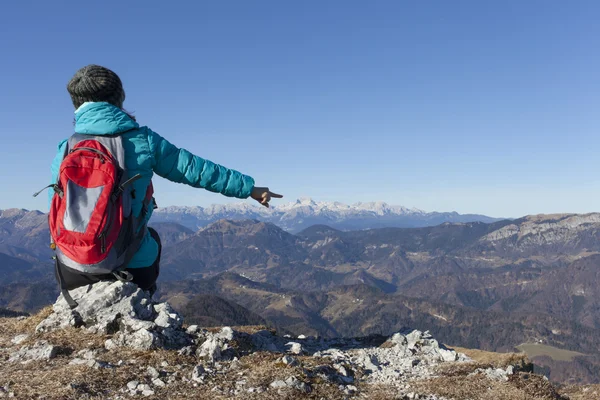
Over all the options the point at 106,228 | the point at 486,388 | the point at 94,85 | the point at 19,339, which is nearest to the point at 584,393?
the point at 486,388

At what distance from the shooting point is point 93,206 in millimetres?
7977

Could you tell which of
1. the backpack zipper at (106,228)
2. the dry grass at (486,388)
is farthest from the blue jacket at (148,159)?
the dry grass at (486,388)

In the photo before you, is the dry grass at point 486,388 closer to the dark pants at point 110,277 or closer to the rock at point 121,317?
Result: the rock at point 121,317

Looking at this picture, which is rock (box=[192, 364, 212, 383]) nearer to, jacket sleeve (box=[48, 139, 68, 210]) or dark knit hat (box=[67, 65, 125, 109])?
jacket sleeve (box=[48, 139, 68, 210])

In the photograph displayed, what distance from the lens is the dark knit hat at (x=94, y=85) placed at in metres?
8.94

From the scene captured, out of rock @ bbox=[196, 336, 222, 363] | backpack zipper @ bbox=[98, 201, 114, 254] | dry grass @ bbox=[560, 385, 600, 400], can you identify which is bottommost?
dry grass @ bbox=[560, 385, 600, 400]

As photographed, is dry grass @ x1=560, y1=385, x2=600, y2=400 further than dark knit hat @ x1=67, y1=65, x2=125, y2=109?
Yes

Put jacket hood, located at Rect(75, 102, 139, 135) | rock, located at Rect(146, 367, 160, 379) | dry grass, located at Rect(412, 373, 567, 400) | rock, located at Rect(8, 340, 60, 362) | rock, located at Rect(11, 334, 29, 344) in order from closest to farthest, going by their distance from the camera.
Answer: rock, located at Rect(146, 367, 160, 379), jacket hood, located at Rect(75, 102, 139, 135), rock, located at Rect(8, 340, 60, 362), dry grass, located at Rect(412, 373, 567, 400), rock, located at Rect(11, 334, 29, 344)

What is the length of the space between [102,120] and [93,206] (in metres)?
1.90

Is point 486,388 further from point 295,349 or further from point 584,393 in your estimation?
point 584,393

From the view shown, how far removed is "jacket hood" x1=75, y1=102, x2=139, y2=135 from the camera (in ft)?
28.6

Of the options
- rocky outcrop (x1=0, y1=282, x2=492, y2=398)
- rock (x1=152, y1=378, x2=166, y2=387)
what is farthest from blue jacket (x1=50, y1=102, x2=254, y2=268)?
rock (x1=152, y1=378, x2=166, y2=387)

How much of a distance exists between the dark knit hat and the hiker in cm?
2

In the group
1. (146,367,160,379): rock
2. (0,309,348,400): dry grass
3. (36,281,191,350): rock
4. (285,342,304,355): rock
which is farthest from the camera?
(285,342,304,355): rock
